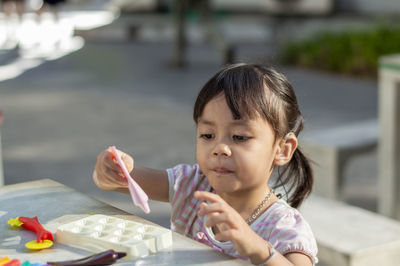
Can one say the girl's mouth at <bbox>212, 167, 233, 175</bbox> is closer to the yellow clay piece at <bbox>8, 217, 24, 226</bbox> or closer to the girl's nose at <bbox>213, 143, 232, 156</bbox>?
the girl's nose at <bbox>213, 143, 232, 156</bbox>

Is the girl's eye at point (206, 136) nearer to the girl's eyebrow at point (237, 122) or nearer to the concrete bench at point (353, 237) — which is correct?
the girl's eyebrow at point (237, 122)

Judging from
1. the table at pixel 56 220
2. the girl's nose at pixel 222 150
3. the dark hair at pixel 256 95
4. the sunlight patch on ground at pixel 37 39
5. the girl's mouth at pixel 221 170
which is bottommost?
the sunlight patch on ground at pixel 37 39

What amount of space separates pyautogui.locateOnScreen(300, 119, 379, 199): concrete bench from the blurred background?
107mm

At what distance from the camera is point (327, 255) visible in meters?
2.70

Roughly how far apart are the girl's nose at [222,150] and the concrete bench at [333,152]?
8.62 feet

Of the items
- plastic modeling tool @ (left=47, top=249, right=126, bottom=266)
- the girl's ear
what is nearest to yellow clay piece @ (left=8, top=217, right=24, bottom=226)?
plastic modeling tool @ (left=47, top=249, right=126, bottom=266)


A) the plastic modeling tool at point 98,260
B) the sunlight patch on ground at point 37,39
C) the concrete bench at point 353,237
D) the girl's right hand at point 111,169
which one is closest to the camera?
the plastic modeling tool at point 98,260

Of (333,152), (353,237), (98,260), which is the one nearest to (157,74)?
(333,152)

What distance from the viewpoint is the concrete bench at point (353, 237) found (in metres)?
2.64

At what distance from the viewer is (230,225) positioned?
3.93 feet

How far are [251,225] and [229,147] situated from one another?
0.70 ft

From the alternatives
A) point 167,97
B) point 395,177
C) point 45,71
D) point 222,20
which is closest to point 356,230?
point 395,177

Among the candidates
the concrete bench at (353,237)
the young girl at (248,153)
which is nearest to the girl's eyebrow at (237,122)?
the young girl at (248,153)

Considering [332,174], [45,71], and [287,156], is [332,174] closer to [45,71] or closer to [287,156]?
[287,156]
